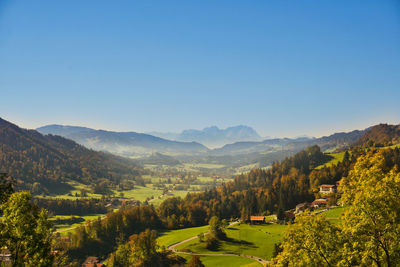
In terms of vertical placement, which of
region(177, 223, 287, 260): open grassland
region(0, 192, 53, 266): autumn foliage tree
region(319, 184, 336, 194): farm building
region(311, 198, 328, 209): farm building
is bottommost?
region(177, 223, 287, 260): open grassland

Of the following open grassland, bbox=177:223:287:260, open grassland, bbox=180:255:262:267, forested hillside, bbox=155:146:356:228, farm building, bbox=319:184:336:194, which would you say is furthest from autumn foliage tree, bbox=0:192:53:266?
farm building, bbox=319:184:336:194

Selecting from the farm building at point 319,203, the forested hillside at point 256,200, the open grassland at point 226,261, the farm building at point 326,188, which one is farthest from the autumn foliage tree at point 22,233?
the farm building at point 326,188

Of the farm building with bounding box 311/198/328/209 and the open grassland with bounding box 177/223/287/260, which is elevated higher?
the farm building with bounding box 311/198/328/209

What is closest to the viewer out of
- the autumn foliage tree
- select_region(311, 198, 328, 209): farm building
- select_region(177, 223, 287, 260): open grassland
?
the autumn foliage tree

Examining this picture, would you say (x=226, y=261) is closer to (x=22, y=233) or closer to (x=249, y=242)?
(x=249, y=242)

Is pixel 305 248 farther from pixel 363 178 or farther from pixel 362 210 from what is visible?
pixel 363 178

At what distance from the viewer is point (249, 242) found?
8856cm

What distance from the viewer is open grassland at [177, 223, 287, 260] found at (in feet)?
260

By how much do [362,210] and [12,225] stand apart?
25.6 meters

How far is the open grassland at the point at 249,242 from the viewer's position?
3125 inches

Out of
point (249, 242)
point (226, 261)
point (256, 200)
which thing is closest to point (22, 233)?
point (226, 261)

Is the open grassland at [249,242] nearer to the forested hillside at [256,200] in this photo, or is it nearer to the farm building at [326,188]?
the forested hillside at [256,200]

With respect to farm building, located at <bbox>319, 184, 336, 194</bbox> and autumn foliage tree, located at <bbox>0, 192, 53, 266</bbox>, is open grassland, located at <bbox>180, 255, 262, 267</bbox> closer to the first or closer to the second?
autumn foliage tree, located at <bbox>0, 192, 53, 266</bbox>

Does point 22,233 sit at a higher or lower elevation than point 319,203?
higher
